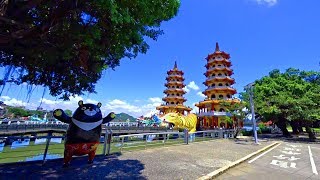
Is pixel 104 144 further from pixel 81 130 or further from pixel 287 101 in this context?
pixel 287 101

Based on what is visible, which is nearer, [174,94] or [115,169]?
[115,169]

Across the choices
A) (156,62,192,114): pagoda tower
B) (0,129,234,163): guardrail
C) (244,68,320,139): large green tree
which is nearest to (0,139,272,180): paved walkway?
(0,129,234,163): guardrail

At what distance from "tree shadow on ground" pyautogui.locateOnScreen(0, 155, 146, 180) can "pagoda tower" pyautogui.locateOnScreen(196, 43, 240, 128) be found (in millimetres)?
37368

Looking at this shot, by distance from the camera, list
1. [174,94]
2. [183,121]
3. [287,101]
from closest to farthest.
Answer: [287,101] < [183,121] < [174,94]

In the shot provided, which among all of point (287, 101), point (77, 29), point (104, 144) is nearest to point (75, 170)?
point (104, 144)

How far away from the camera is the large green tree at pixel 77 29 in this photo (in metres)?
4.81

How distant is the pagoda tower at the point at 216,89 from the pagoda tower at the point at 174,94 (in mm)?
9741

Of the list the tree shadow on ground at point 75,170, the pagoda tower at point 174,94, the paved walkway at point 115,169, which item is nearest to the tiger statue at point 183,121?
the pagoda tower at point 174,94

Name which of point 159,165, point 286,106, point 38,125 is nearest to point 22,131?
point 38,125

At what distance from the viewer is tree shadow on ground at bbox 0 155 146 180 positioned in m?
6.43

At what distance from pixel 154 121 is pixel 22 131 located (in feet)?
79.7

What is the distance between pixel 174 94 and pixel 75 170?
52783 mm

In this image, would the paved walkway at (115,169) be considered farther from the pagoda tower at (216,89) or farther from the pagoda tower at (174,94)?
the pagoda tower at (174,94)

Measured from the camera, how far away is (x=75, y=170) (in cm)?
716
